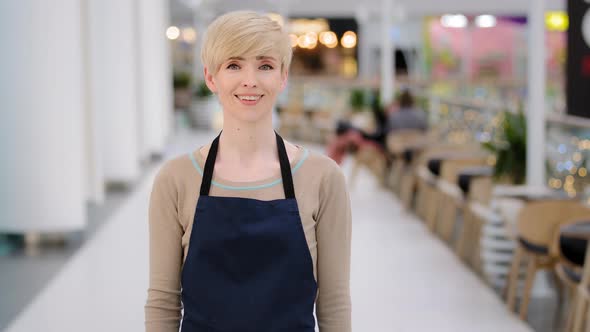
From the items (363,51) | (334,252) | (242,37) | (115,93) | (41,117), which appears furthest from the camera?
(363,51)

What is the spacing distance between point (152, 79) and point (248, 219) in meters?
12.6

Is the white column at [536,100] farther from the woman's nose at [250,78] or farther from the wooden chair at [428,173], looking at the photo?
the woman's nose at [250,78]

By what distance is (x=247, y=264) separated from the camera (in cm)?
167

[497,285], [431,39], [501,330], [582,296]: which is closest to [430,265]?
[497,285]

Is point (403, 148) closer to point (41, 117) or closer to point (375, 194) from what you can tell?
point (375, 194)

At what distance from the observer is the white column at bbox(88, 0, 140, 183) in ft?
31.0

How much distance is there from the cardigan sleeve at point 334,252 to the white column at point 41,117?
15.4ft

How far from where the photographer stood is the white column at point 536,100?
231 inches

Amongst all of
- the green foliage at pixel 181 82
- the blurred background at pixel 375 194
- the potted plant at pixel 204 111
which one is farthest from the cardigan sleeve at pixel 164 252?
the green foliage at pixel 181 82

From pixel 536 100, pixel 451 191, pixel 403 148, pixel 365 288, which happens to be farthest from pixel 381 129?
pixel 365 288

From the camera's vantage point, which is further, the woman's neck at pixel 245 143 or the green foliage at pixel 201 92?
the green foliage at pixel 201 92

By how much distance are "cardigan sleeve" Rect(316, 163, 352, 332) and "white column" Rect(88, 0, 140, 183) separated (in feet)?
25.5

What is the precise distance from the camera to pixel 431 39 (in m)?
27.8

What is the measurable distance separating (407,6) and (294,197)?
2367 cm
